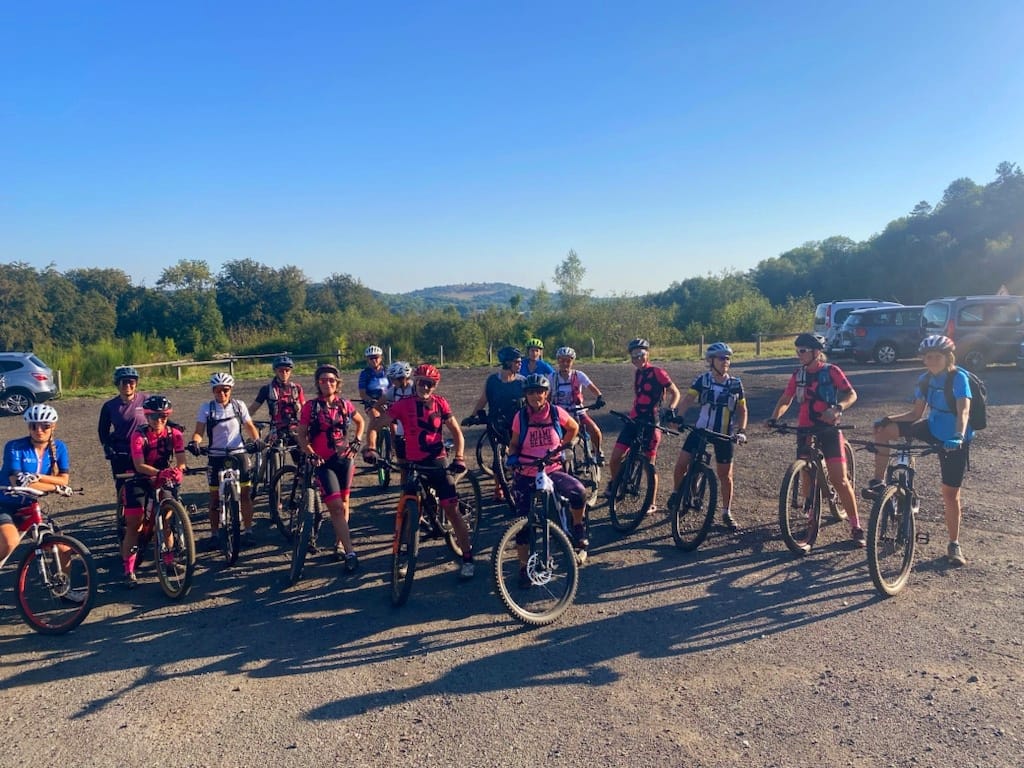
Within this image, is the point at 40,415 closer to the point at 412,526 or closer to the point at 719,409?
the point at 412,526

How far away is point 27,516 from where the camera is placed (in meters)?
4.83

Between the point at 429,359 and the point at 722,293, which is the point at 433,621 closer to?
the point at 429,359

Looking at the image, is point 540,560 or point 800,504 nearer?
point 540,560

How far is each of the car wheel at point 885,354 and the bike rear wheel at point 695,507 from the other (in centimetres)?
1854

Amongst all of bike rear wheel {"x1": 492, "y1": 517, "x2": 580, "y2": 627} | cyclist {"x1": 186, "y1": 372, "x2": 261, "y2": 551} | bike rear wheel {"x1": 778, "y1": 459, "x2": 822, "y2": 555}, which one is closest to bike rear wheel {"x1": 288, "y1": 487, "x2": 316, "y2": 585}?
cyclist {"x1": 186, "y1": 372, "x2": 261, "y2": 551}

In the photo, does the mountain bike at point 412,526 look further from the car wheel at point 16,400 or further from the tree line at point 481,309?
the tree line at point 481,309

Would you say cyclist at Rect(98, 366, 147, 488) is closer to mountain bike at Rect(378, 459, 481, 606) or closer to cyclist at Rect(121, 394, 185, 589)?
cyclist at Rect(121, 394, 185, 589)

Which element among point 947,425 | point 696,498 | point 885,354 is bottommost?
point 696,498

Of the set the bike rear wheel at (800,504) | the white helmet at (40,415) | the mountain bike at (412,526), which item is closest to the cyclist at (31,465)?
the white helmet at (40,415)

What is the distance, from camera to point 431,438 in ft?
17.8

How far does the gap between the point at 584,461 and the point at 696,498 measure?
1.69 m

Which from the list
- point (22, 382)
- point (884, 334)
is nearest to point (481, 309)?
point (884, 334)

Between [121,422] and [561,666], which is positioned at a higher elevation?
[121,422]

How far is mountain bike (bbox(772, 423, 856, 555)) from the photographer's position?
19.1ft
